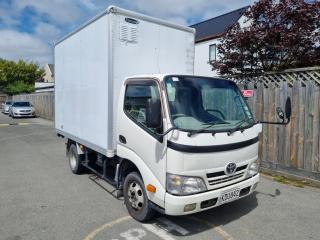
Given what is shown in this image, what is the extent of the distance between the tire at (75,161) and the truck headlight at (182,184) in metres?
3.75

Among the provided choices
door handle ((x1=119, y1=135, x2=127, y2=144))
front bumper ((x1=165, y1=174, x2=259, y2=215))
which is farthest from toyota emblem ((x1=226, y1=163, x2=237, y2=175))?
door handle ((x1=119, y1=135, x2=127, y2=144))

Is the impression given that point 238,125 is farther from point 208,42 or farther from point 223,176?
point 208,42

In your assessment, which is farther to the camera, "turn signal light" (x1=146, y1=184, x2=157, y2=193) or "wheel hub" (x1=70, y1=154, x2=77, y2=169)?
"wheel hub" (x1=70, y1=154, x2=77, y2=169)

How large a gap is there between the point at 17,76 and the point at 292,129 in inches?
2014

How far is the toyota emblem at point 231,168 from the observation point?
4.14m

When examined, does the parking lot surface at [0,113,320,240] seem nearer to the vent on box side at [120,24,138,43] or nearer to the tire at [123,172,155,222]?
the tire at [123,172,155,222]

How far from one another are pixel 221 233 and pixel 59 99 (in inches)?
218

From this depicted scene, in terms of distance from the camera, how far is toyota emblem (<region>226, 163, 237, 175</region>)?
13.6 feet

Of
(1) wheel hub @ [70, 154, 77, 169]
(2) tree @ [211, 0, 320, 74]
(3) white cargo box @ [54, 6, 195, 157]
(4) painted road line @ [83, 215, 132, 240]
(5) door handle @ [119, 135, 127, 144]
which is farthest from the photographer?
(2) tree @ [211, 0, 320, 74]

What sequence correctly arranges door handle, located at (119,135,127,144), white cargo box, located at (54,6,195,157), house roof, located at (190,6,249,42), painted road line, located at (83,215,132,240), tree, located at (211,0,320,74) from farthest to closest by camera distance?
house roof, located at (190,6,249,42) < tree, located at (211,0,320,74) < white cargo box, located at (54,6,195,157) < door handle, located at (119,135,127,144) < painted road line, located at (83,215,132,240)

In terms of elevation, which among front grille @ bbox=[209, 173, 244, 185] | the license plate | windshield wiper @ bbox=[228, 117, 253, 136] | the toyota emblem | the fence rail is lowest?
the license plate

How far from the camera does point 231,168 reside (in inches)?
164

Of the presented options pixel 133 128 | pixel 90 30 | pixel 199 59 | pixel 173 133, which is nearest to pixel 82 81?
pixel 90 30

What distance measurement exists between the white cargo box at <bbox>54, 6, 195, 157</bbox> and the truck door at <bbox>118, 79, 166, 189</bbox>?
0.29 metres
